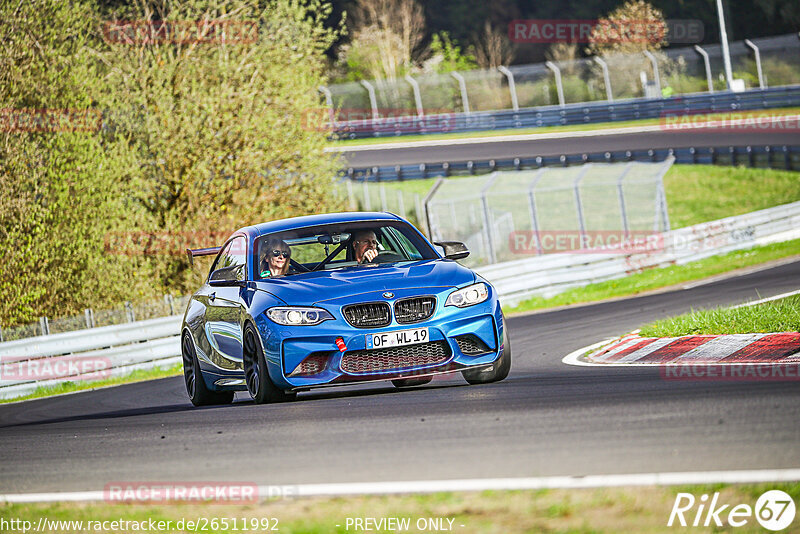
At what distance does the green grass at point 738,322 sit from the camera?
11289 millimetres

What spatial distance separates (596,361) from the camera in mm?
11969

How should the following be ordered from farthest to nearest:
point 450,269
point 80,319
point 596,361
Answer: point 80,319, point 596,361, point 450,269

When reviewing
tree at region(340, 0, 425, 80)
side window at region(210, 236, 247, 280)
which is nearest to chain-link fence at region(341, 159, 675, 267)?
side window at region(210, 236, 247, 280)

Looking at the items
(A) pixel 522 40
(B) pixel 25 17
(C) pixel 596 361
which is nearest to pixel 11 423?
(C) pixel 596 361

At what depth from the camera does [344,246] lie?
34.5 feet

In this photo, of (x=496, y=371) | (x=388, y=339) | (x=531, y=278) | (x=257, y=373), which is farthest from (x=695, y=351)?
(x=531, y=278)

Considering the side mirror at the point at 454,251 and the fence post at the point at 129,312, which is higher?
the side mirror at the point at 454,251

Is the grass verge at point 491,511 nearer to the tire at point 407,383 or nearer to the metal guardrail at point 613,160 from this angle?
the tire at point 407,383

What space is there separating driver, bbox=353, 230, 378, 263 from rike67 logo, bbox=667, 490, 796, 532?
572 centimetres

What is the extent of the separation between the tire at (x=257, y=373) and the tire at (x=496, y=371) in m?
1.50

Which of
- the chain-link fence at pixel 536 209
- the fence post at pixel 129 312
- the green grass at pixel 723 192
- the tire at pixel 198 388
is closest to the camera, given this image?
the tire at pixel 198 388

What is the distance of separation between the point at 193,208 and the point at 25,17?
5.08 metres

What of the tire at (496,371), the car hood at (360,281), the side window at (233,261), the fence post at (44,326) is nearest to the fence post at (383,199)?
the fence post at (44,326)

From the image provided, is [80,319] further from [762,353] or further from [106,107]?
→ [762,353]
